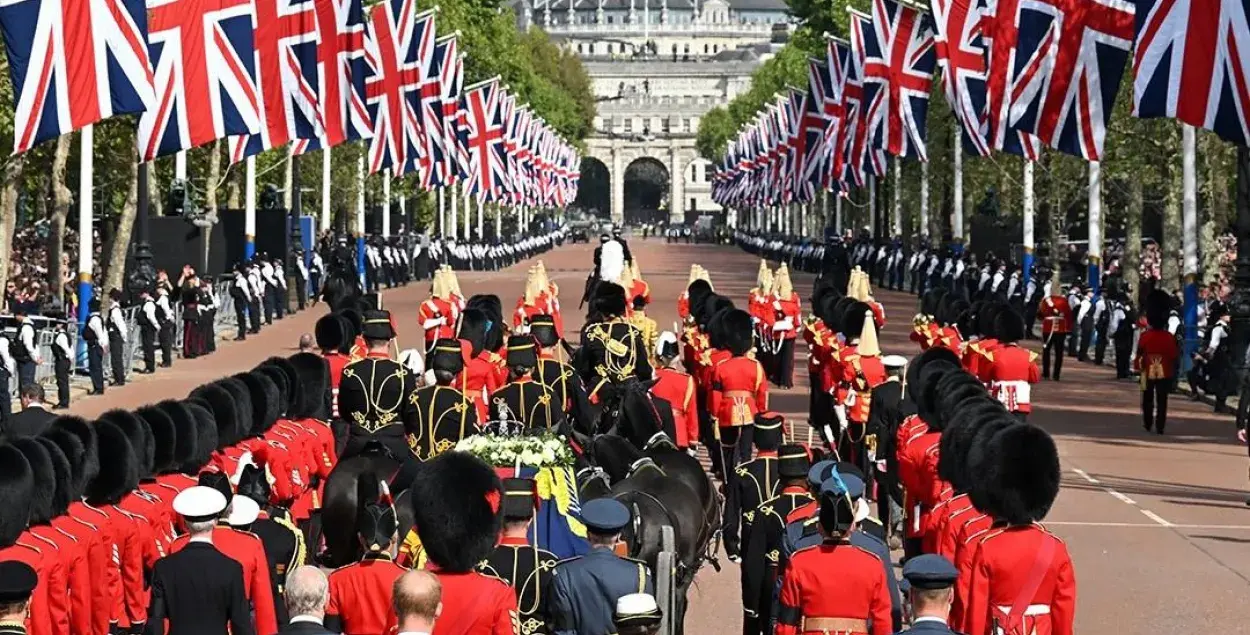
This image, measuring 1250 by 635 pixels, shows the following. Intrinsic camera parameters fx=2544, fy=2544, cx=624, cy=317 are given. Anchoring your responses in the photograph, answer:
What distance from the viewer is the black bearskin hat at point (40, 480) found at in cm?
1188

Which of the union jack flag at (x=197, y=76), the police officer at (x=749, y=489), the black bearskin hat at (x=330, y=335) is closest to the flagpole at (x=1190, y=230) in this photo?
the union jack flag at (x=197, y=76)

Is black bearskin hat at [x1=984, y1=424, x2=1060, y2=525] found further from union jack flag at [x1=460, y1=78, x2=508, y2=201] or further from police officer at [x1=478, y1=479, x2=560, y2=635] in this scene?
union jack flag at [x1=460, y1=78, x2=508, y2=201]

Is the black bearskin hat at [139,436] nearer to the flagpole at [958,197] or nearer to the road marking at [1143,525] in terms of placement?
the road marking at [1143,525]

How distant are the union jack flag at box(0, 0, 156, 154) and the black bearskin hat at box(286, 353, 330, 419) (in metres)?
5.30

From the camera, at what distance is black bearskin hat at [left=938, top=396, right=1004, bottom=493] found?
12875 millimetres

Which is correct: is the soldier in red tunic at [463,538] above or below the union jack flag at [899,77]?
below

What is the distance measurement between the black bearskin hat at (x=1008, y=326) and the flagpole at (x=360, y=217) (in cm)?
3317

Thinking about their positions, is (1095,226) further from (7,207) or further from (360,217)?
(360,217)

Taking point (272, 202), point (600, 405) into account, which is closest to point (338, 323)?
point (600, 405)

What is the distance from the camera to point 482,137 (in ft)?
232

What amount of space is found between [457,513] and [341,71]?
87.2ft

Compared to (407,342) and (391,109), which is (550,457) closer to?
(407,342)

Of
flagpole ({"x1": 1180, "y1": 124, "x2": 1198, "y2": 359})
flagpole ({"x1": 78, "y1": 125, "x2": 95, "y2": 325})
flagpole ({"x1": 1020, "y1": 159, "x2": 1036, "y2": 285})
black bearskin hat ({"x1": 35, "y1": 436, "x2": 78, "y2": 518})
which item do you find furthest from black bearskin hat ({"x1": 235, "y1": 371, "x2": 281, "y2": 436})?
flagpole ({"x1": 1020, "y1": 159, "x2": 1036, "y2": 285})

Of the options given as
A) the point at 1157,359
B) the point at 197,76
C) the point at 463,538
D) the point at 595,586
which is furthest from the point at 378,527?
the point at 197,76
